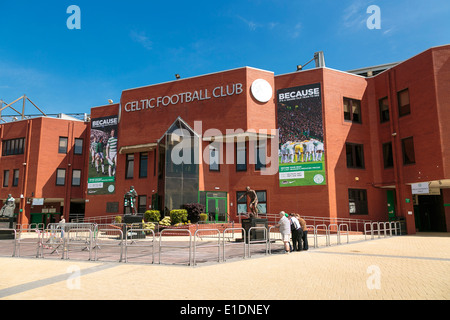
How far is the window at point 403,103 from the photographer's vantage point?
2400cm

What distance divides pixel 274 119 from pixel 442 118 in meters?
11.1

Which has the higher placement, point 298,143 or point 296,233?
point 298,143

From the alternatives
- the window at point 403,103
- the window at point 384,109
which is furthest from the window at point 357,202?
the window at point 403,103

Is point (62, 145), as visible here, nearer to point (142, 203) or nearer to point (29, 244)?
point (142, 203)

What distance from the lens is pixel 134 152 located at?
30734mm

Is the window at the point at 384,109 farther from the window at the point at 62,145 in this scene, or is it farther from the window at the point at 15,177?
the window at the point at 15,177

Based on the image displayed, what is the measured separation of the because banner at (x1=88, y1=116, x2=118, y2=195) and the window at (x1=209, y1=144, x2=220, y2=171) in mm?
9395

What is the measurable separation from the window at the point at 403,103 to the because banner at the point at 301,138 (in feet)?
18.1

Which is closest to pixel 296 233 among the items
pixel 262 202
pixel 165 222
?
pixel 165 222

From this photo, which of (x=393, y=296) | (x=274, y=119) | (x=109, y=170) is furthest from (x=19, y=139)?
(x=393, y=296)

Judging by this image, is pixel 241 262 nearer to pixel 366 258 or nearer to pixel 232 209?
pixel 366 258

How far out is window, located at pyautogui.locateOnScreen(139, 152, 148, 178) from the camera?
3017cm

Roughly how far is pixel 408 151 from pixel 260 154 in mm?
10465

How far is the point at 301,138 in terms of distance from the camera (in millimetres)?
25656
